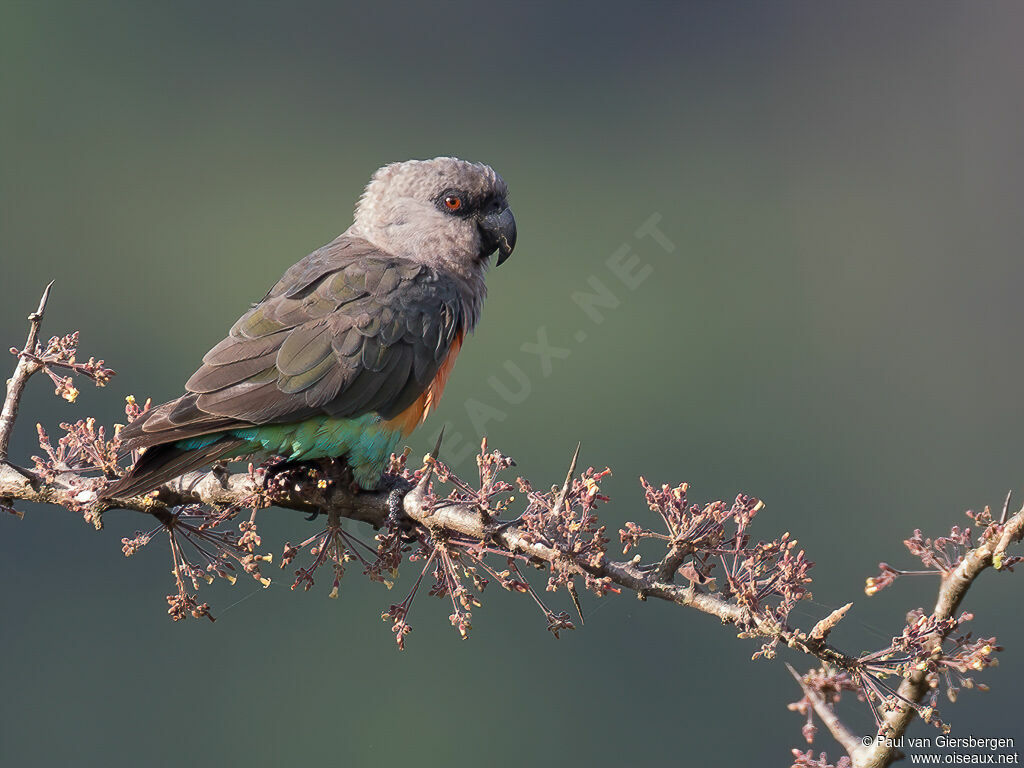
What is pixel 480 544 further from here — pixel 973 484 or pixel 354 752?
pixel 973 484

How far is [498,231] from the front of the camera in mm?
7160

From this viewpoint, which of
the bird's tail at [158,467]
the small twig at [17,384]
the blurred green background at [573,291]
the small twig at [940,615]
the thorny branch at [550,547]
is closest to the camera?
the small twig at [940,615]

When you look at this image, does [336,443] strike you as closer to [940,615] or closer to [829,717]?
[829,717]

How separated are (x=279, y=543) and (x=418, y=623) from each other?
5.58 metres

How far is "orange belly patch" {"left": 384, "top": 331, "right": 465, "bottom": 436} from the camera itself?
6.09m

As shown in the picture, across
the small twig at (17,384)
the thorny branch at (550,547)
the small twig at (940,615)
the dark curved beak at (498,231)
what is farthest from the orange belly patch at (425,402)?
the small twig at (940,615)

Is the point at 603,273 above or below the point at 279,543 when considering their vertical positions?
above

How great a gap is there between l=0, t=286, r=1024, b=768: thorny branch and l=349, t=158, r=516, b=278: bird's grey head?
167 cm

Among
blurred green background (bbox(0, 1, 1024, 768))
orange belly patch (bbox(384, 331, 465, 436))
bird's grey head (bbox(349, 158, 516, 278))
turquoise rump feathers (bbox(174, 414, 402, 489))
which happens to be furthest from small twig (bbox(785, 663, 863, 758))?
blurred green background (bbox(0, 1, 1024, 768))

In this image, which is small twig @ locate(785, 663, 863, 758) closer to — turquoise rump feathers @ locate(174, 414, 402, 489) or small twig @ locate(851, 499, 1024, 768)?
small twig @ locate(851, 499, 1024, 768)

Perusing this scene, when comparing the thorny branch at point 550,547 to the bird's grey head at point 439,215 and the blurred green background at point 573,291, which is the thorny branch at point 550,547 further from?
the blurred green background at point 573,291

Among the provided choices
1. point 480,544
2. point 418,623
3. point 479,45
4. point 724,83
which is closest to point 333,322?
point 480,544

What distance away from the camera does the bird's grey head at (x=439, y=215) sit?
691cm

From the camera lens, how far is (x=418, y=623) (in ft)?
108
